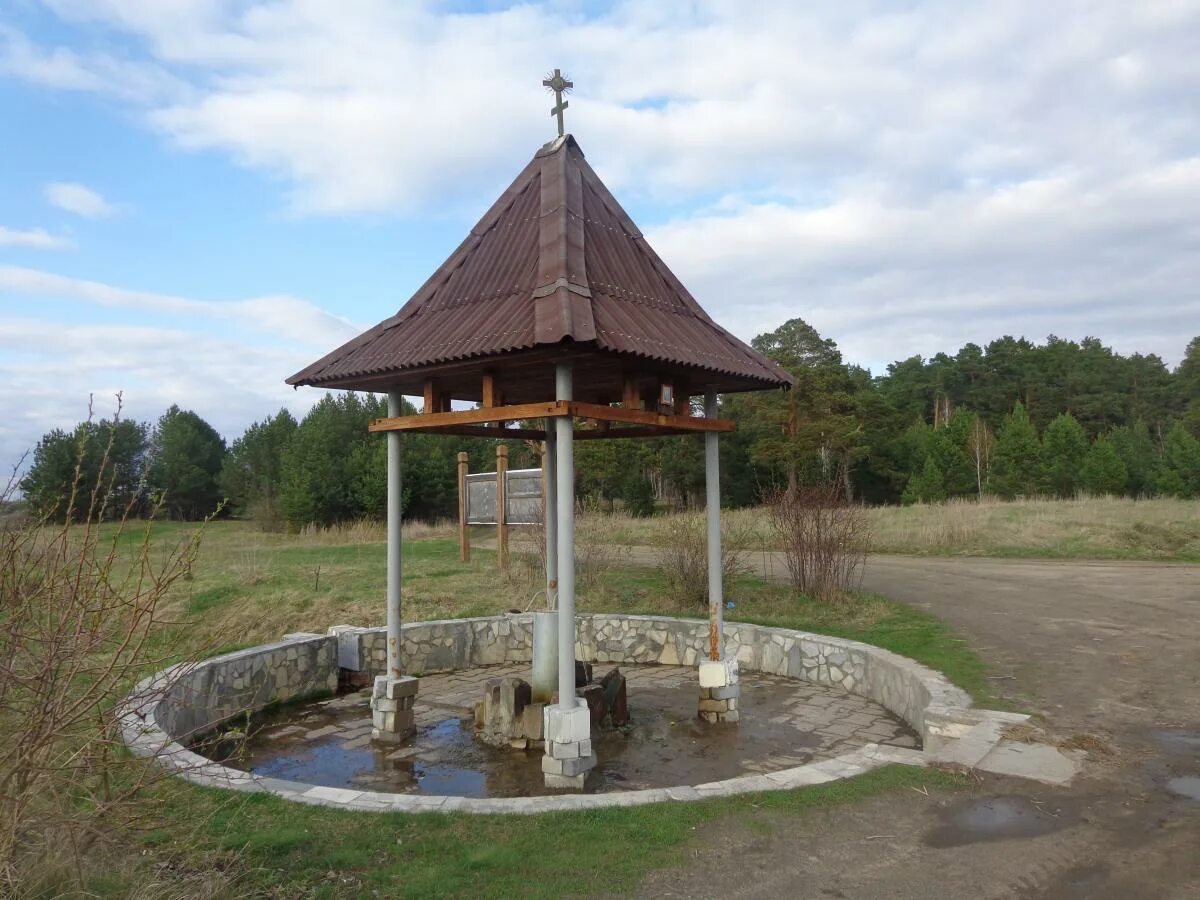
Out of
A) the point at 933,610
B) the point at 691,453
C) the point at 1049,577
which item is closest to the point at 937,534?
the point at 1049,577

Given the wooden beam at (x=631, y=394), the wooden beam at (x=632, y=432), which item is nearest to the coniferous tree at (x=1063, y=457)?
the wooden beam at (x=632, y=432)

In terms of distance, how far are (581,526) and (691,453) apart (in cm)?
2921

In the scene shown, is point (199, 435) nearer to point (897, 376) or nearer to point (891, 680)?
point (897, 376)

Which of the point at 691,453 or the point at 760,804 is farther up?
the point at 691,453

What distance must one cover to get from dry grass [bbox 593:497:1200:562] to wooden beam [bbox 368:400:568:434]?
30.8ft

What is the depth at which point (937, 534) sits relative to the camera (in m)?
20.0

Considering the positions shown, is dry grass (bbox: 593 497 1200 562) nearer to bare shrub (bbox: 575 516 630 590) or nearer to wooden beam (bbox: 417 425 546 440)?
bare shrub (bbox: 575 516 630 590)

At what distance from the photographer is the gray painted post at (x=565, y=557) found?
18.3 feet

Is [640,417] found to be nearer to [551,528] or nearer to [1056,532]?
[551,528]

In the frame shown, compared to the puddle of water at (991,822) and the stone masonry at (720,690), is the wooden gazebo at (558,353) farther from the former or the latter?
the puddle of water at (991,822)

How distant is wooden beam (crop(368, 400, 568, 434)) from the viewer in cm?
564

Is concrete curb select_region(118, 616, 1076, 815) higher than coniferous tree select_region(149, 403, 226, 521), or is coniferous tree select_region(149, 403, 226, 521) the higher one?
coniferous tree select_region(149, 403, 226, 521)

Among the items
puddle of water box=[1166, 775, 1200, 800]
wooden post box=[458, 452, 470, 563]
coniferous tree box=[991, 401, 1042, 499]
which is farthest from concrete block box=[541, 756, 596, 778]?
coniferous tree box=[991, 401, 1042, 499]

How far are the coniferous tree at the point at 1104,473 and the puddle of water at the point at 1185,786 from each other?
1398 inches
